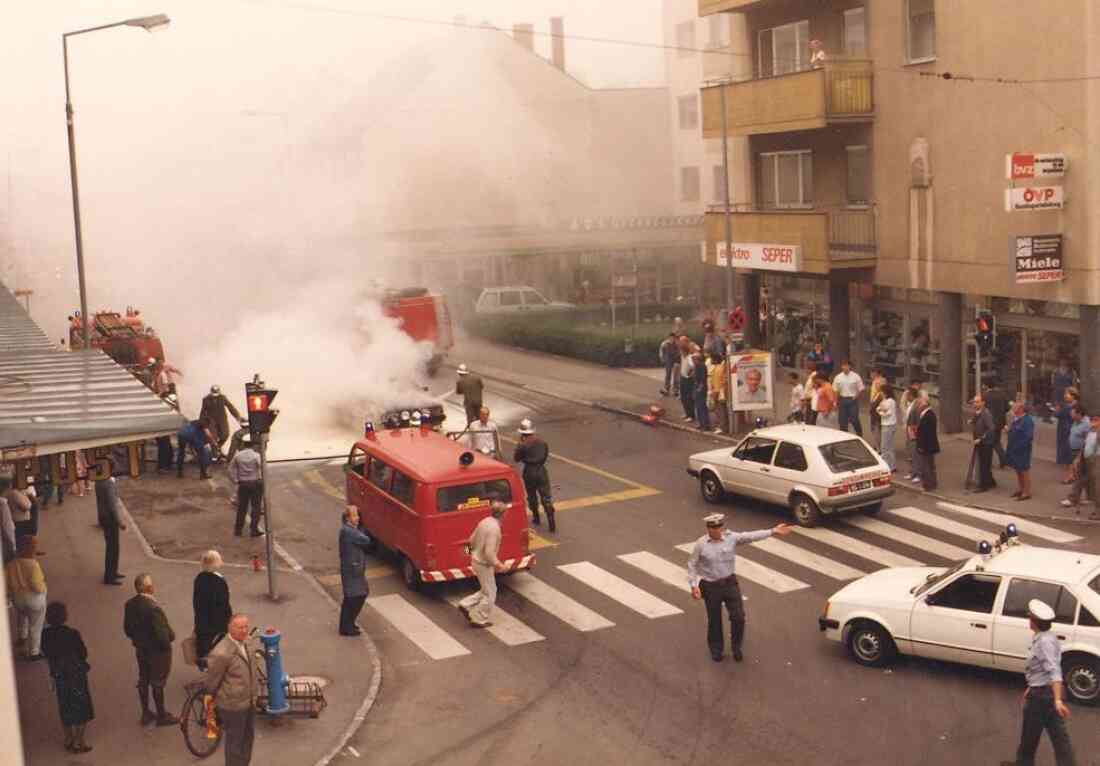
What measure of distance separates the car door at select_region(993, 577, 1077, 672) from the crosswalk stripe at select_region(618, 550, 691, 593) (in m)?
4.53

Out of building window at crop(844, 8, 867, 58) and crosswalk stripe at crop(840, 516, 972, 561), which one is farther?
building window at crop(844, 8, 867, 58)

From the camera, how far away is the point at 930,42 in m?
25.7

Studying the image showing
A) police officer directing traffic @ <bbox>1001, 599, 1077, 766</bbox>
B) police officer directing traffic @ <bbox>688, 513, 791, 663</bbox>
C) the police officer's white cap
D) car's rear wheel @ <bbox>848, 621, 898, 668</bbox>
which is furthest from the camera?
police officer directing traffic @ <bbox>688, 513, 791, 663</bbox>

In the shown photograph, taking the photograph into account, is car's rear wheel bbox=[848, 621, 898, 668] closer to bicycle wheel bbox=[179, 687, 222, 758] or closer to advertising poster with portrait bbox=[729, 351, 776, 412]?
bicycle wheel bbox=[179, 687, 222, 758]

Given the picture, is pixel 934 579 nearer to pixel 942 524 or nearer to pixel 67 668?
pixel 942 524

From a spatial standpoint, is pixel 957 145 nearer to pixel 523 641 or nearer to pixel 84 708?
pixel 523 641

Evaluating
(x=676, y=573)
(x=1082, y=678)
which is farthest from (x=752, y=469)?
(x=1082, y=678)

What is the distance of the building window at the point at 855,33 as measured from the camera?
2797 cm

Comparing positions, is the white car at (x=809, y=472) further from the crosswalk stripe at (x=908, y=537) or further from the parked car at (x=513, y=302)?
the parked car at (x=513, y=302)

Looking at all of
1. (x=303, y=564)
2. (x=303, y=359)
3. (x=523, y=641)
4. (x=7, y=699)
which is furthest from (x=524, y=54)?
(x=7, y=699)

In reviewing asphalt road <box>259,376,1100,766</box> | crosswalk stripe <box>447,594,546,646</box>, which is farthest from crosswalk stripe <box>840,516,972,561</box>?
crosswalk stripe <box>447,594,546,646</box>

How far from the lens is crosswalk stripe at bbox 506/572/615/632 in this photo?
50.9ft

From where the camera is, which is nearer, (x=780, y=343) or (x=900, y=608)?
(x=900, y=608)

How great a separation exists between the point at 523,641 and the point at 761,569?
3831mm
